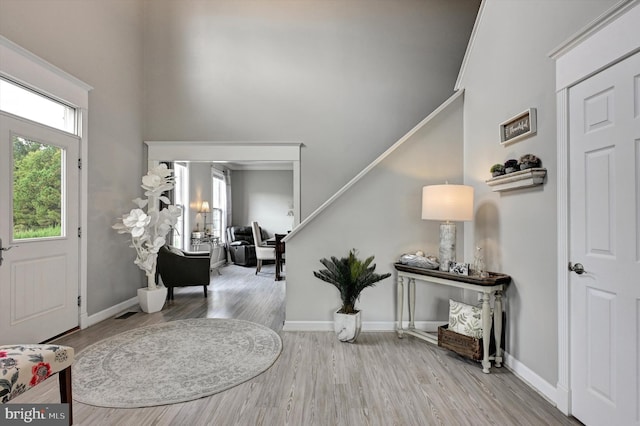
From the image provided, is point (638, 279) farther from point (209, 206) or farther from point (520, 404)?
point (209, 206)

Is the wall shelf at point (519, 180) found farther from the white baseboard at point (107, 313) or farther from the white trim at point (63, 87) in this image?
the white baseboard at point (107, 313)

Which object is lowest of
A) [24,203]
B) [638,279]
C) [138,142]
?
[638,279]

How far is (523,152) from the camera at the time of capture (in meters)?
2.38

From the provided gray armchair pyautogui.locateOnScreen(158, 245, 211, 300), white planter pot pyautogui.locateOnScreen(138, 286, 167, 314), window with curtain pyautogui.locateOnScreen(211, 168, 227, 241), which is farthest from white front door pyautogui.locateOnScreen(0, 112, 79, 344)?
window with curtain pyautogui.locateOnScreen(211, 168, 227, 241)

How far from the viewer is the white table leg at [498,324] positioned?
8.20ft

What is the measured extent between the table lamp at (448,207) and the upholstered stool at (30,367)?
276cm

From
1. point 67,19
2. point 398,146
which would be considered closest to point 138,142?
point 67,19

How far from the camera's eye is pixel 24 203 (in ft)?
9.27

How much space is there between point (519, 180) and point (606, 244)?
2.32 feet

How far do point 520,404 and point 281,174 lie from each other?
8.18 m

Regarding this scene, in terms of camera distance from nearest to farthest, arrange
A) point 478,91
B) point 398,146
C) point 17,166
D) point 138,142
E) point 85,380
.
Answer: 1. point 85,380
2. point 17,166
3. point 478,91
4. point 398,146
5. point 138,142

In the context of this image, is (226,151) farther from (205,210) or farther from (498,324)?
(498,324)

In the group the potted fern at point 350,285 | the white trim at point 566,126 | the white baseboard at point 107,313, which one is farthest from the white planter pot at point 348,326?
the white baseboard at point 107,313

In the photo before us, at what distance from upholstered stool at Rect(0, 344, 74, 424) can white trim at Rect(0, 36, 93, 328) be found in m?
2.04
